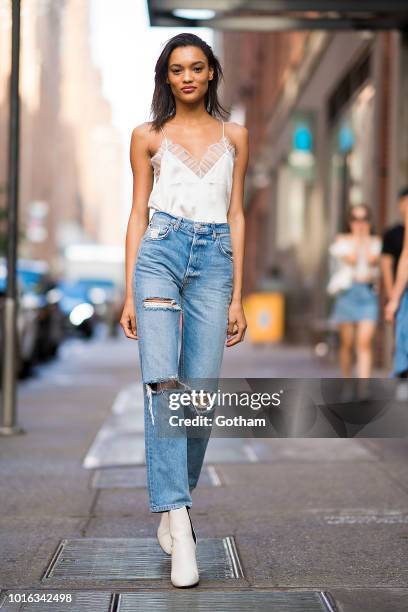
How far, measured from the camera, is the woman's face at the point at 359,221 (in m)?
11.5

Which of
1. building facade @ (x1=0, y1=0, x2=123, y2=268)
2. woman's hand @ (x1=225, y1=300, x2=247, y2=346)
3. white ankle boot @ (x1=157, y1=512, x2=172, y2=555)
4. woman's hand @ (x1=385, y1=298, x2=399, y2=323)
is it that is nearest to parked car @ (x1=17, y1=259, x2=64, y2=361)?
woman's hand @ (x1=385, y1=298, x2=399, y2=323)

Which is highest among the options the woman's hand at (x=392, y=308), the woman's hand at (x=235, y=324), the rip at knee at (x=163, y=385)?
the woman's hand at (x=235, y=324)

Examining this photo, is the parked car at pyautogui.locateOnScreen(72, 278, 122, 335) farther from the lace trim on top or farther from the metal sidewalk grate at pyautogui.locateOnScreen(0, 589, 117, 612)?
the metal sidewalk grate at pyautogui.locateOnScreen(0, 589, 117, 612)

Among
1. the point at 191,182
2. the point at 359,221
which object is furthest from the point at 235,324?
the point at 359,221

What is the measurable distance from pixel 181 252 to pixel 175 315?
229 mm

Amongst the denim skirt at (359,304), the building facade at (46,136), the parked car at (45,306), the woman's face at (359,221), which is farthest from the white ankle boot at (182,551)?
the building facade at (46,136)

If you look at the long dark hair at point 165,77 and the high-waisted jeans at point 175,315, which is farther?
the long dark hair at point 165,77

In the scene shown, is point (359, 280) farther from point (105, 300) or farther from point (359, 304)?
point (105, 300)

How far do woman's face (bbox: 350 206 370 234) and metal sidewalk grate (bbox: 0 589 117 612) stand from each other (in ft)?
25.8

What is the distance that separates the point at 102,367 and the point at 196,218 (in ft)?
47.9

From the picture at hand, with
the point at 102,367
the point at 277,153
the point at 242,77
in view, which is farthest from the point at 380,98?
the point at 242,77

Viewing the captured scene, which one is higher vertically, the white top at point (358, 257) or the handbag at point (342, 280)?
the white top at point (358, 257)

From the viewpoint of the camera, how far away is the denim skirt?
1142 centimetres

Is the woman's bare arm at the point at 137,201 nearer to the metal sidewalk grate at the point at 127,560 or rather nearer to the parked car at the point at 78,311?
the metal sidewalk grate at the point at 127,560
